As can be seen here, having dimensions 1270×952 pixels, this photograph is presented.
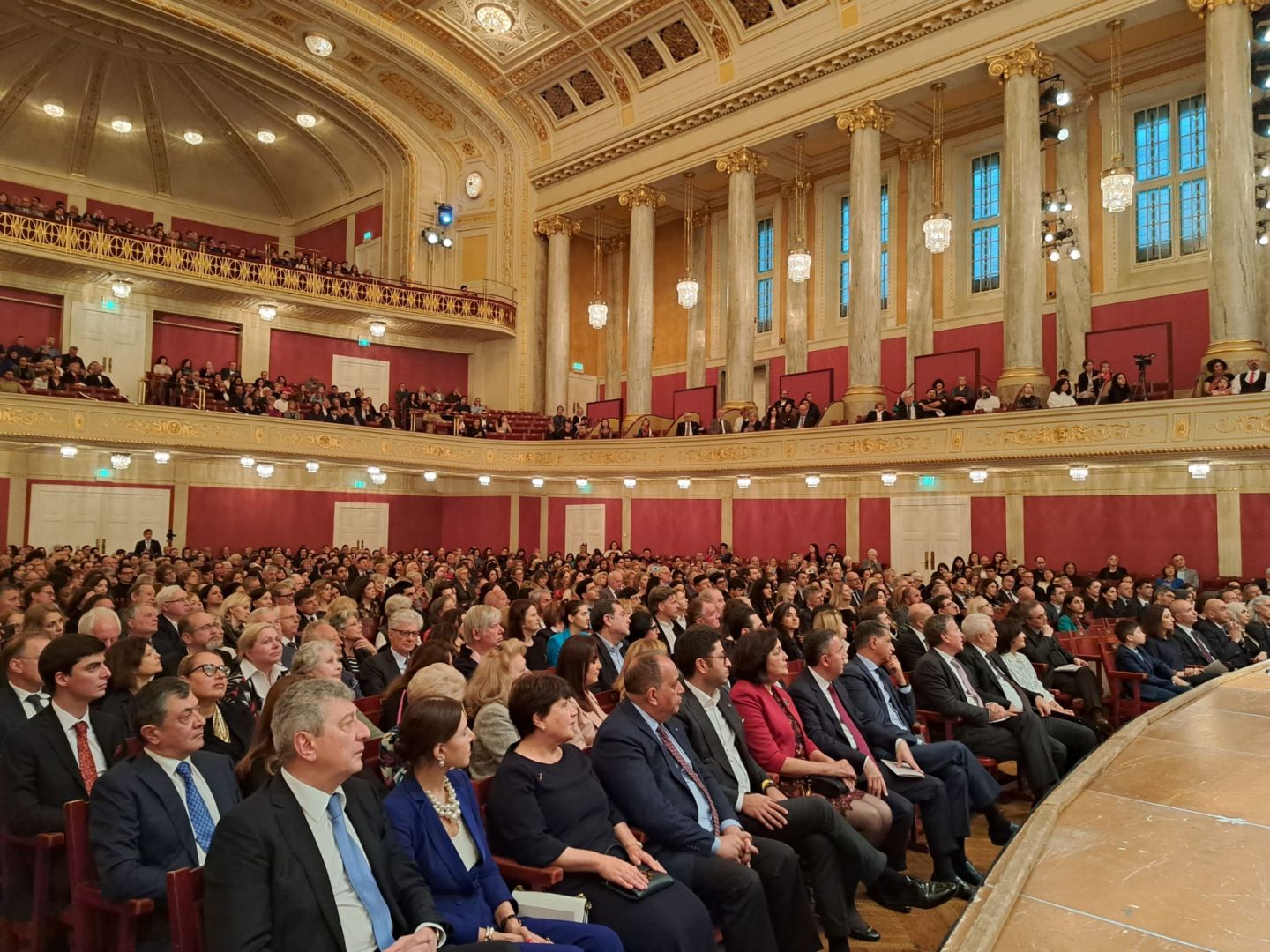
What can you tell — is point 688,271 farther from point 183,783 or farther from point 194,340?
point 183,783

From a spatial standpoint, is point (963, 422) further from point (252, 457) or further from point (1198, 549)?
point (252, 457)

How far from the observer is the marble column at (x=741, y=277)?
19172 millimetres

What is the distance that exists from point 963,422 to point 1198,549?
3991mm

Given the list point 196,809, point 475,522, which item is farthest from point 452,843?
point 475,522

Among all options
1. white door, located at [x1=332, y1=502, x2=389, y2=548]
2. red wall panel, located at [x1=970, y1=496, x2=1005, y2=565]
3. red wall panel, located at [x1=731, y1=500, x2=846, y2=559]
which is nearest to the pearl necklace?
red wall panel, located at [x1=970, y1=496, x2=1005, y2=565]

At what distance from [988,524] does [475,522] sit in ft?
42.5

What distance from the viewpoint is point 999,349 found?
1842cm

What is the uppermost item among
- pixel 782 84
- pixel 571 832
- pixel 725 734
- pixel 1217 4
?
pixel 782 84

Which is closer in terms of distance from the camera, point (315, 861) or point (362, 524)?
point (315, 861)

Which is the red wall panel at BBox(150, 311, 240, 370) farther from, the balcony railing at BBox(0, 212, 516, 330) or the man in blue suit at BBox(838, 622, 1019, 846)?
the man in blue suit at BBox(838, 622, 1019, 846)

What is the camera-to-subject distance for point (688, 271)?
19.9 meters

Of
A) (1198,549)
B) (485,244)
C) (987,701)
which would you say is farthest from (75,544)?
(1198,549)

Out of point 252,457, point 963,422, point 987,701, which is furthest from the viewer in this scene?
point 252,457

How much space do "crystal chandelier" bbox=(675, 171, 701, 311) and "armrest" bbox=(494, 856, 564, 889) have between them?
16836mm
